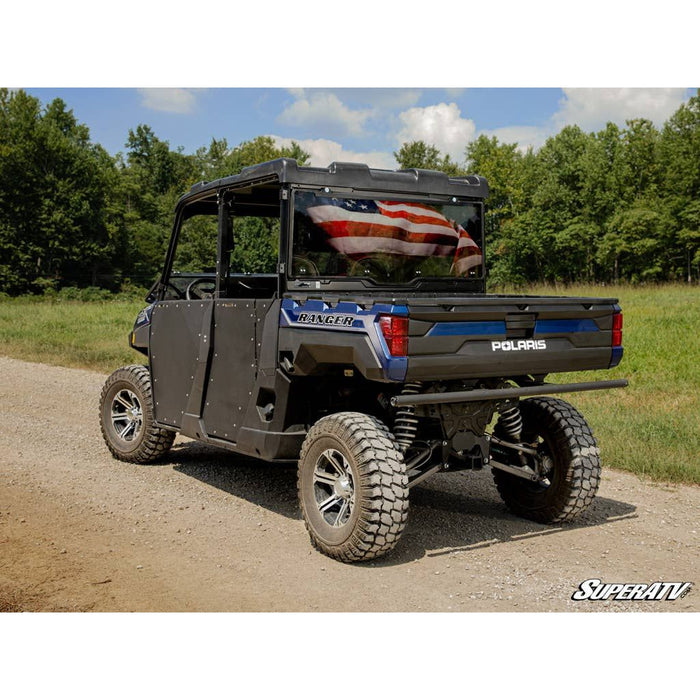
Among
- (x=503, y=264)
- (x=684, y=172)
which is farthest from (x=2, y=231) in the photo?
(x=684, y=172)

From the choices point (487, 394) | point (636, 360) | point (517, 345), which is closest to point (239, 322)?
point (487, 394)

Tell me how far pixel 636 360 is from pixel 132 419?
28.1 feet

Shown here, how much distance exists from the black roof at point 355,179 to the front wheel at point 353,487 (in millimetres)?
1649

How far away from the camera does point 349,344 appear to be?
A: 487cm

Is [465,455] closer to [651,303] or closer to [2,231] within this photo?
[651,303]

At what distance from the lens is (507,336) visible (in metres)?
5.13

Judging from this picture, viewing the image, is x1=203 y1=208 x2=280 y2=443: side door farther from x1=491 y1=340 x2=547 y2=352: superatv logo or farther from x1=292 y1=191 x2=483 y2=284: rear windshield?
x1=491 y1=340 x2=547 y2=352: superatv logo

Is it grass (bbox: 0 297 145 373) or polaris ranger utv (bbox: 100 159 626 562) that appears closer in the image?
polaris ranger utv (bbox: 100 159 626 562)

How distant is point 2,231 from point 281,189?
43.2 metres

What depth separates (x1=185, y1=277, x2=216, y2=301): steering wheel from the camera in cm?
702

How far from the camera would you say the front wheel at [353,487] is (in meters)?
4.90

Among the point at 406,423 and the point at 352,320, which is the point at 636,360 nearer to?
the point at 406,423

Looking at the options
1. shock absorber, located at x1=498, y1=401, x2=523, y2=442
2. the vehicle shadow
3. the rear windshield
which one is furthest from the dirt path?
the rear windshield

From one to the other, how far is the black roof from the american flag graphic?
0.38ft
